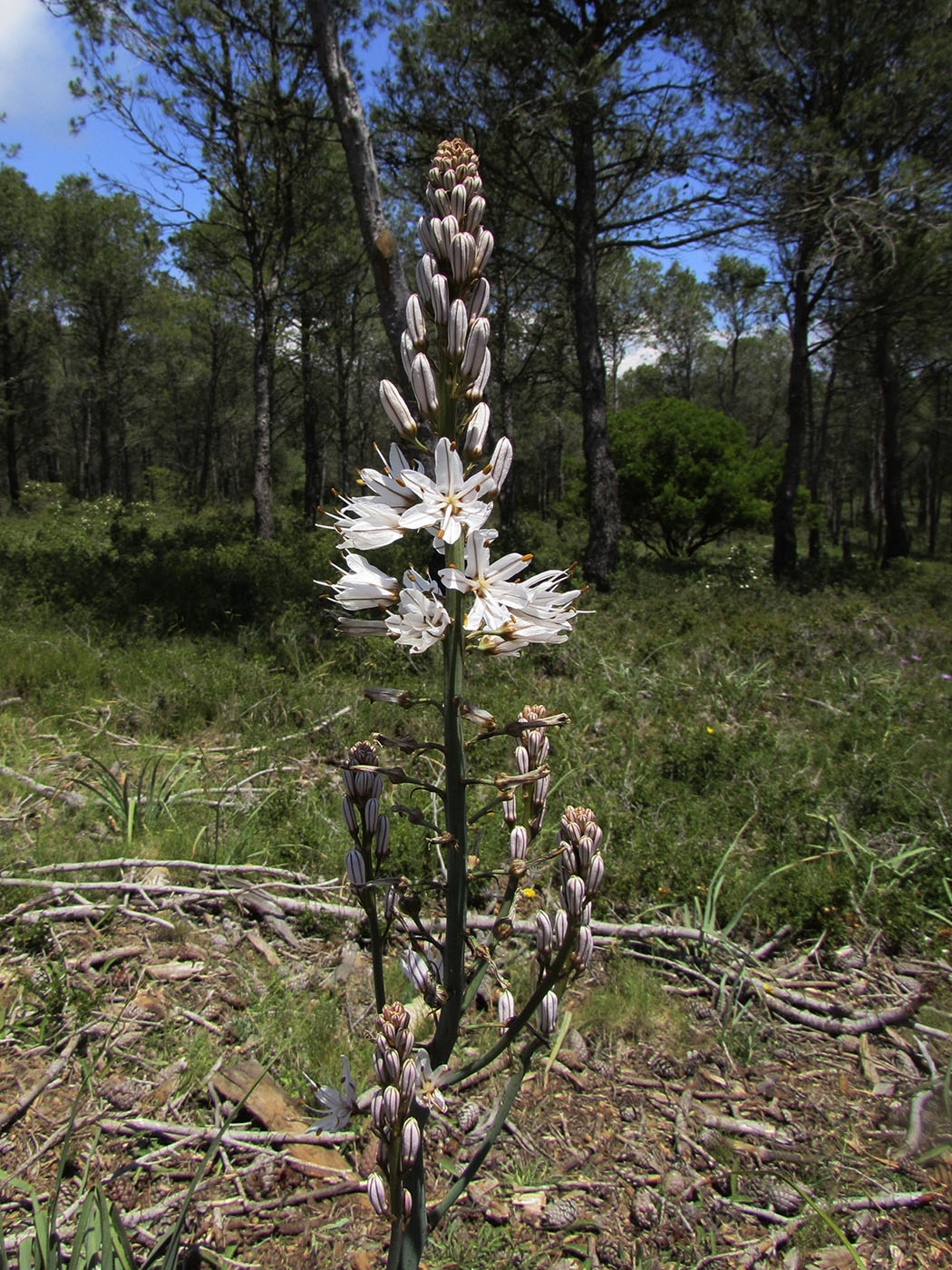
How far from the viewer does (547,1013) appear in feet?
4.38

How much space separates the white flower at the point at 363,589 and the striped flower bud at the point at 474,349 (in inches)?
16.1

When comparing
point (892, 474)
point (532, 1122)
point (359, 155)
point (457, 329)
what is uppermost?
Result: point (359, 155)

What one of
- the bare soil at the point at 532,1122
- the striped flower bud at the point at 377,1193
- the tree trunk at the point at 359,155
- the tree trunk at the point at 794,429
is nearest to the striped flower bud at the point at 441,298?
the striped flower bud at the point at 377,1193

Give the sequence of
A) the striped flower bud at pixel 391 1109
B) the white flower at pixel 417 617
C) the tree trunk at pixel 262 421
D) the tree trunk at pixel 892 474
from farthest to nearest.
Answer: the tree trunk at pixel 892 474 < the tree trunk at pixel 262 421 < the white flower at pixel 417 617 < the striped flower bud at pixel 391 1109

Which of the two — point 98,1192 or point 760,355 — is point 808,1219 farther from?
point 760,355

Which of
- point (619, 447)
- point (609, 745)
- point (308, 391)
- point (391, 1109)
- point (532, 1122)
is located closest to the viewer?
point (391, 1109)

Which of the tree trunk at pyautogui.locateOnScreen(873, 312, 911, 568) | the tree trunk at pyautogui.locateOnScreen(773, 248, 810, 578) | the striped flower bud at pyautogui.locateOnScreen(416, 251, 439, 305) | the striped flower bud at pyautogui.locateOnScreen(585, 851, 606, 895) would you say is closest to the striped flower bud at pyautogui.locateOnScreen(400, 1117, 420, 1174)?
the striped flower bud at pyautogui.locateOnScreen(585, 851, 606, 895)

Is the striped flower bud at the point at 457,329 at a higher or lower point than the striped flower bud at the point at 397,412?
higher

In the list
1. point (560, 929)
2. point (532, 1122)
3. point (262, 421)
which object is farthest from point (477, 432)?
point (262, 421)

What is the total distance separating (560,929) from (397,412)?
1.04 m

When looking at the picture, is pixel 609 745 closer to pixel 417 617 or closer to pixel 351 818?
pixel 351 818

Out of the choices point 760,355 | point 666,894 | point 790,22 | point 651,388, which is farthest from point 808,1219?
point 760,355

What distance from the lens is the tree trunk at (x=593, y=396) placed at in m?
10.6

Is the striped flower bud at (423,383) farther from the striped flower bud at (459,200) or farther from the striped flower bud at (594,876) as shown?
the striped flower bud at (594,876)
